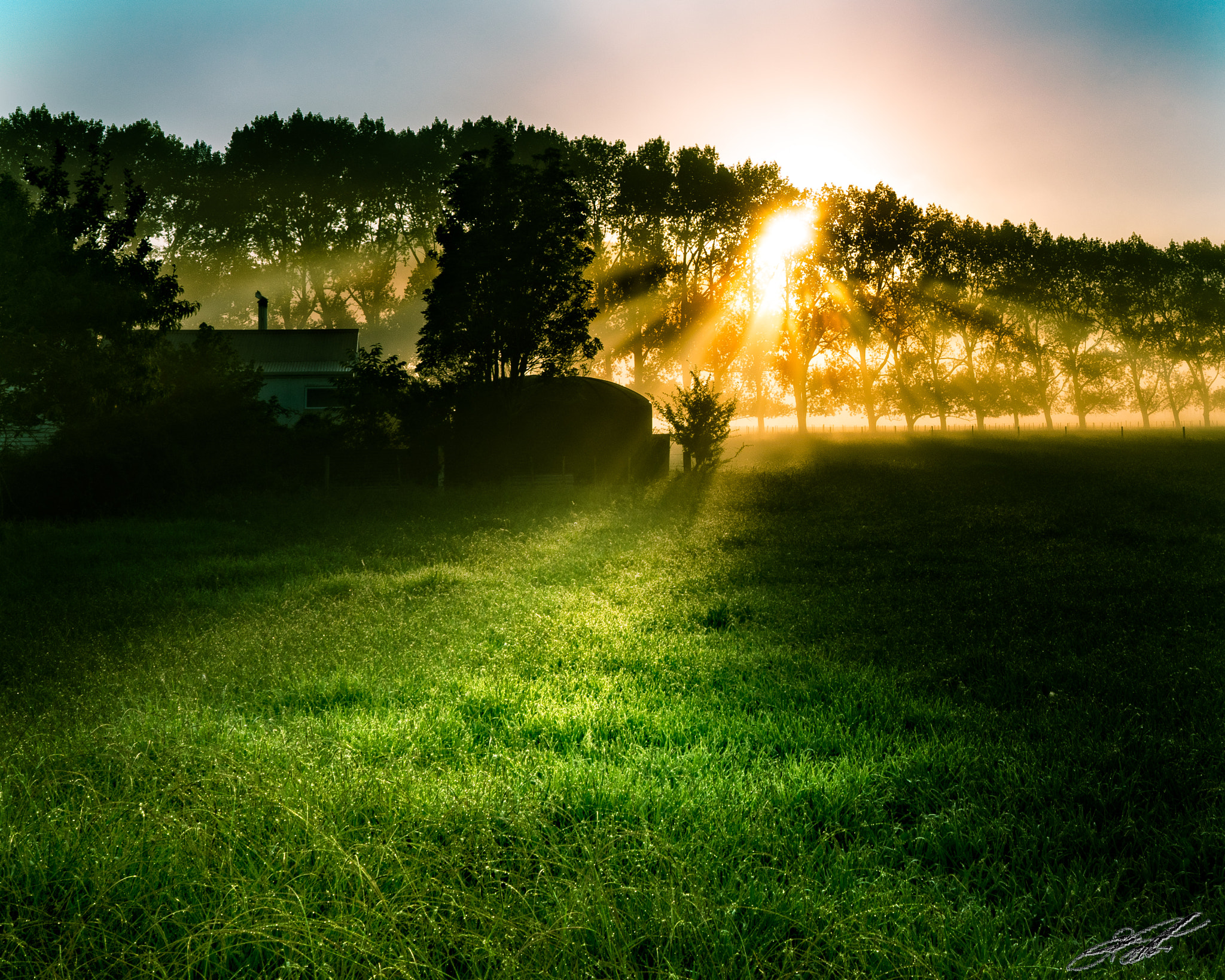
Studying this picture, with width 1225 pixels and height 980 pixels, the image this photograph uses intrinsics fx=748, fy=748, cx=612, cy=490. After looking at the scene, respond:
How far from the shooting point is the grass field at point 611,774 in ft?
7.52

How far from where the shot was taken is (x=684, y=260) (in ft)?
156

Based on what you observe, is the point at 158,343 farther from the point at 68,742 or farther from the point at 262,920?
the point at 262,920

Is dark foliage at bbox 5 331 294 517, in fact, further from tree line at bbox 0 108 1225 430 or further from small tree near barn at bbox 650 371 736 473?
tree line at bbox 0 108 1225 430

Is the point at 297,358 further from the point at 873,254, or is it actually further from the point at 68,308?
the point at 873,254

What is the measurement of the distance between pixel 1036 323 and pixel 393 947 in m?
65.0

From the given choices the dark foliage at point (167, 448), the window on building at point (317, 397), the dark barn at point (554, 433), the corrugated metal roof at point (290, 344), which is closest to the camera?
the dark foliage at point (167, 448)
